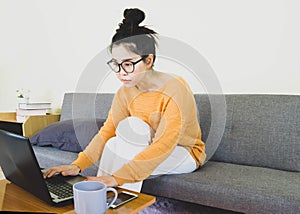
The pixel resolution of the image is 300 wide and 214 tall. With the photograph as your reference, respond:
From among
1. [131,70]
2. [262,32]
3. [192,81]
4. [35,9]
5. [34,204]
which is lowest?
[34,204]

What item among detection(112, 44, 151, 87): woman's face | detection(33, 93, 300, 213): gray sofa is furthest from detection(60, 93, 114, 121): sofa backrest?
detection(112, 44, 151, 87): woman's face

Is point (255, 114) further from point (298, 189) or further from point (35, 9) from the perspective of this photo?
point (35, 9)

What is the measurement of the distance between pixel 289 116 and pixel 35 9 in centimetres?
212

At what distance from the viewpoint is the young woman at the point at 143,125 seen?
3.26 ft

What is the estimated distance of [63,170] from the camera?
98 centimetres

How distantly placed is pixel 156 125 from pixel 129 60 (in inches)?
10.9

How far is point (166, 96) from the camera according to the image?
112cm

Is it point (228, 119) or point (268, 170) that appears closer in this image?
point (268, 170)

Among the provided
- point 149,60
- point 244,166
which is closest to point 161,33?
point 149,60

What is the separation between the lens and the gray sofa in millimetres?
975

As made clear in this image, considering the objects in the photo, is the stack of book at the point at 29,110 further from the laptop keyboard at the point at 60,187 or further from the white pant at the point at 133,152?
the laptop keyboard at the point at 60,187

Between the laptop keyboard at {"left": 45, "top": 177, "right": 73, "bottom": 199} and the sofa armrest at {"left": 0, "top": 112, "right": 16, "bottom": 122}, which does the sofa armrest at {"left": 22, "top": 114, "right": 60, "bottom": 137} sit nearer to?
the sofa armrest at {"left": 0, "top": 112, "right": 16, "bottom": 122}

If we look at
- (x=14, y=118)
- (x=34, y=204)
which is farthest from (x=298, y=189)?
(x=14, y=118)

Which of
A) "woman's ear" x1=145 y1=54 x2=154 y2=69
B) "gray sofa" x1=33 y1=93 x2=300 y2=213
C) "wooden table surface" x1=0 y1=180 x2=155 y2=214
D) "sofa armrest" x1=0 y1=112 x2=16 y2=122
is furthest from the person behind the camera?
"sofa armrest" x1=0 y1=112 x2=16 y2=122
